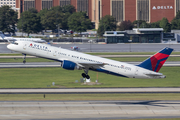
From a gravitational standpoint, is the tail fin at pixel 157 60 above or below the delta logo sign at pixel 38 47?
below

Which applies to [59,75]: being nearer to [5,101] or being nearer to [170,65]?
[5,101]

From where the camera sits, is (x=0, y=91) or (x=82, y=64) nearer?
(x=82, y=64)

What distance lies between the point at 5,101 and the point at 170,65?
5616 cm

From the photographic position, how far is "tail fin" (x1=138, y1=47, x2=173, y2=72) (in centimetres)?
5278

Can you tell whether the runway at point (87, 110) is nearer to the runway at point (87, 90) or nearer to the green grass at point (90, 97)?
the green grass at point (90, 97)

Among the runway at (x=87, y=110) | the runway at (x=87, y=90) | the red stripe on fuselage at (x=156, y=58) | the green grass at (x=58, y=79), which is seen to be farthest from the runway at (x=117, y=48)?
the runway at (x=87, y=110)

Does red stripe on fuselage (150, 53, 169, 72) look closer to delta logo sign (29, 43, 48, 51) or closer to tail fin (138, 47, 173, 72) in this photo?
tail fin (138, 47, 173, 72)

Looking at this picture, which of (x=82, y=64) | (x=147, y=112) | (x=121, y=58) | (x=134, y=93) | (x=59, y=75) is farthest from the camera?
(x=121, y=58)

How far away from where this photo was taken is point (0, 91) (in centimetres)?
5678

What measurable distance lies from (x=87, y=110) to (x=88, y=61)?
1159 cm

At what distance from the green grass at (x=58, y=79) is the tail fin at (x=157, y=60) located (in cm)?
1130

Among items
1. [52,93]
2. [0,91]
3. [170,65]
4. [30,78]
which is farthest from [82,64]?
[170,65]

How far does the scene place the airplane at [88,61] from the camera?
52.1 m

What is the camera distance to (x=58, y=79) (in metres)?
70.9
